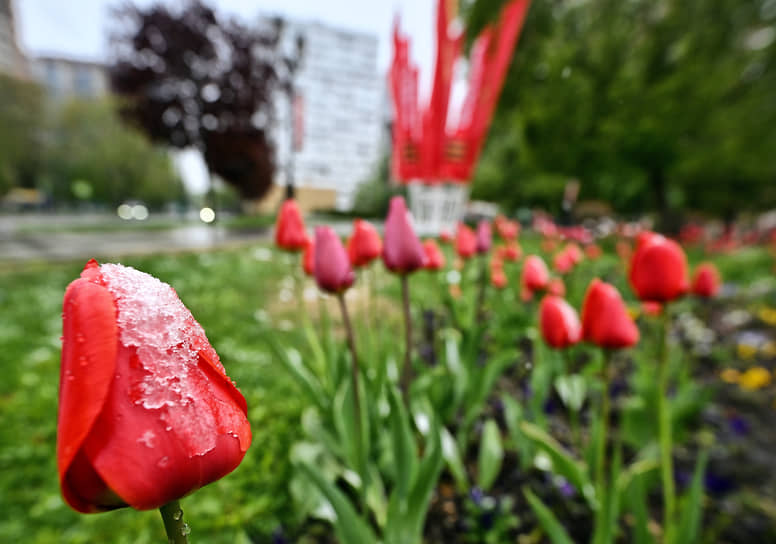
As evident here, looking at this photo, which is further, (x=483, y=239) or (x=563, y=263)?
(x=563, y=263)

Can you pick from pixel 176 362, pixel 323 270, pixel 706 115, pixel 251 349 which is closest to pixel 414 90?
pixel 706 115

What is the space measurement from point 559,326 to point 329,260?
771mm

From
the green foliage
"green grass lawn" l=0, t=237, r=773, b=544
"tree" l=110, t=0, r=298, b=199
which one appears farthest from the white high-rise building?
"green grass lawn" l=0, t=237, r=773, b=544

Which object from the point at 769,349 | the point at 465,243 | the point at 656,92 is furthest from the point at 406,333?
the point at 656,92

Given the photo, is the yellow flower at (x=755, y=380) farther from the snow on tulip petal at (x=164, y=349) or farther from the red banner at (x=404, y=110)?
the red banner at (x=404, y=110)

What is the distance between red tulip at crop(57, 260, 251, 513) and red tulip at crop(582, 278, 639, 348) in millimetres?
998

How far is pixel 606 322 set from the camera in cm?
104

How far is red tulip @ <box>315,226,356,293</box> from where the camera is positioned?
103 cm

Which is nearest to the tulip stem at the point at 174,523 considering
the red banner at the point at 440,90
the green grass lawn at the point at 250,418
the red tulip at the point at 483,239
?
the green grass lawn at the point at 250,418

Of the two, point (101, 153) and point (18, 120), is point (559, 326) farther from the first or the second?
point (101, 153)

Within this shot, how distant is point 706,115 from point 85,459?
12.2 m

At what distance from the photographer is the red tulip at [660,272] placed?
1097mm

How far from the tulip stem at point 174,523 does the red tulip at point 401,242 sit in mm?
827

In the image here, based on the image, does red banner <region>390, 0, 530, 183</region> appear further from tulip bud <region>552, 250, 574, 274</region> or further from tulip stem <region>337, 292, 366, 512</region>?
tulip stem <region>337, 292, 366, 512</region>
